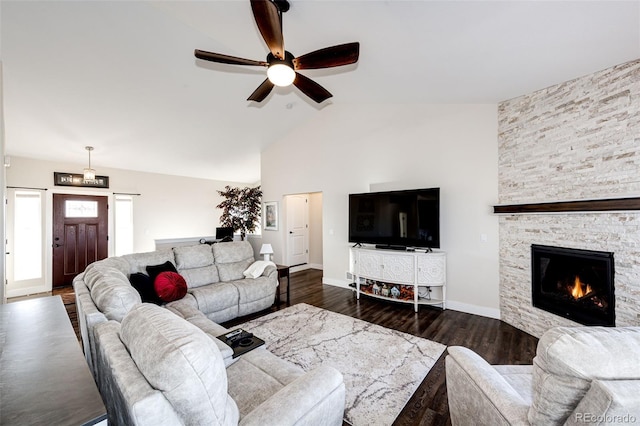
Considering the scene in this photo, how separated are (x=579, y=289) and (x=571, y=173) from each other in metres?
1.22

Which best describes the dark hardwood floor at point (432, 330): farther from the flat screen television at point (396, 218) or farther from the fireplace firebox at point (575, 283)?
the flat screen television at point (396, 218)

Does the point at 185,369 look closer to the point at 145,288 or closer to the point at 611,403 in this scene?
the point at 611,403

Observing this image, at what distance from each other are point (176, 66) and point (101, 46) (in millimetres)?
756

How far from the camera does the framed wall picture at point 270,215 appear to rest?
6.40 meters

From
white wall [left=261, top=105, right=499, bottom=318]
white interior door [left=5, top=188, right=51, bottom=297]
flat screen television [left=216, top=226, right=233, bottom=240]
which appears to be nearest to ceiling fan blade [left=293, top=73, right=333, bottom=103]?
white wall [left=261, top=105, right=499, bottom=318]

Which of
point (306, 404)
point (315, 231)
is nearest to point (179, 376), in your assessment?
point (306, 404)

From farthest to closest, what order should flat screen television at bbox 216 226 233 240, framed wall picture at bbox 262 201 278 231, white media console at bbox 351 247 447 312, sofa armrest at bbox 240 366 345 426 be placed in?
framed wall picture at bbox 262 201 278 231 < flat screen television at bbox 216 226 233 240 < white media console at bbox 351 247 447 312 < sofa armrest at bbox 240 366 345 426

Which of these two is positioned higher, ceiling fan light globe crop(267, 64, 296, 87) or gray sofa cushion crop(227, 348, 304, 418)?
ceiling fan light globe crop(267, 64, 296, 87)

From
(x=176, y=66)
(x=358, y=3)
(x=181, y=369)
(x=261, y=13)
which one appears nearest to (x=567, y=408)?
(x=181, y=369)

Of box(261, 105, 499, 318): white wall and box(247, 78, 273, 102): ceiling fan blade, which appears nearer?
box(247, 78, 273, 102): ceiling fan blade

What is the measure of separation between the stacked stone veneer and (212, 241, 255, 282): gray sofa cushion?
146 inches

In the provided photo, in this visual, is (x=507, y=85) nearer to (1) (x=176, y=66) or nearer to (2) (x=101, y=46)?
(1) (x=176, y=66)

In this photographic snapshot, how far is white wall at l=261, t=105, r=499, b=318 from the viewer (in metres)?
3.57

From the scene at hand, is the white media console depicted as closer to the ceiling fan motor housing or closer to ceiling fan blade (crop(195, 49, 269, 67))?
ceiling fan blade (crop(195, 49, 269, 67))
